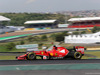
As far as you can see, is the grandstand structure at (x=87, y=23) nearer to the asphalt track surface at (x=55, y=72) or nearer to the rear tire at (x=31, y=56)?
the rear tire at (x=31, y=56)

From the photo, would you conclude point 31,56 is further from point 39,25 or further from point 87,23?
point 87,23

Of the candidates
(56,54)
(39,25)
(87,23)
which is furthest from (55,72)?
(87,23)

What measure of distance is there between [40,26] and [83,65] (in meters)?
70.2

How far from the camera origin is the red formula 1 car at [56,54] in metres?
10.2

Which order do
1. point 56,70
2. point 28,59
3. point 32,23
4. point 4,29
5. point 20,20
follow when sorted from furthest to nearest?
A: 1. point 20,20
2. point 32,23
3. point 4,29
4. point 28,59
5. point 56,70

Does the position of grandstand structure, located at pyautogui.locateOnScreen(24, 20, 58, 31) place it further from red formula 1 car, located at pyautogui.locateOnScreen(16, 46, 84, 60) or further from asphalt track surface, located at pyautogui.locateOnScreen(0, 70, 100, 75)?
asphalt track surface, located at pyautogui.locateOnScreen(0, 70, 100, 75)

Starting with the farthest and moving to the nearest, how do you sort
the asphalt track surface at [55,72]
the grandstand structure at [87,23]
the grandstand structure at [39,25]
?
1. the grandstand structure at [39,25]
2. the grandstand structure at [87,23]
3. the asphalt track surface at [55,72]

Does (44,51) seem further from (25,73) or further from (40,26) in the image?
(40,26)

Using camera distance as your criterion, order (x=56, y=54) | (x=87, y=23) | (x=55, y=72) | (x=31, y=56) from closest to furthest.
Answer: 1. (x=55, y=72)
2. (x=31, y=56)
3. (x=56, y=54)
4. (x=87, y=23)

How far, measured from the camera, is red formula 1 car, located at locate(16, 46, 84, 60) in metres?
10.2

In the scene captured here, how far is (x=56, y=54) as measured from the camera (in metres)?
10.6

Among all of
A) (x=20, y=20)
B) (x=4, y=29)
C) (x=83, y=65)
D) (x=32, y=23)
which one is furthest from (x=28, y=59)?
(x=20, y=20)

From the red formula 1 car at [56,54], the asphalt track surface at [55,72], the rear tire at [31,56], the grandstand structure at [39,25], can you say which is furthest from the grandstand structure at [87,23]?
the asphalt track surface at [55,72]

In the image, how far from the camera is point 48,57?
1040 cm
